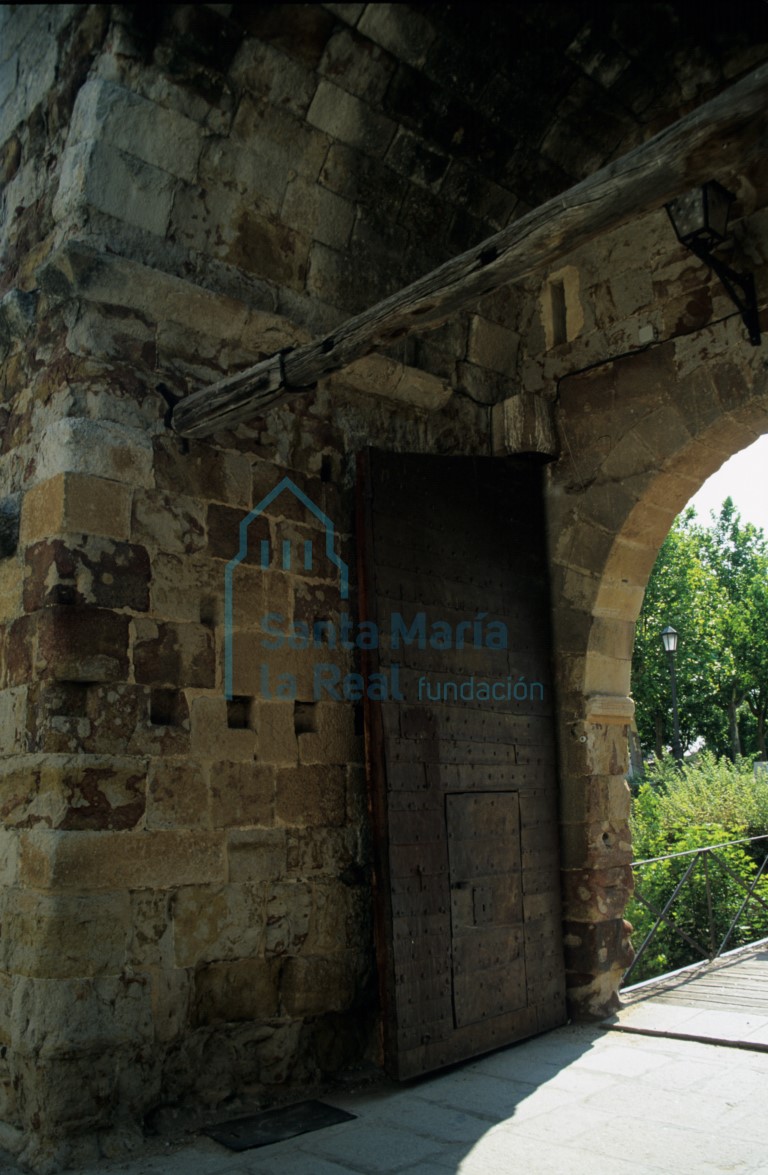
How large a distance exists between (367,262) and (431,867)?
2.62 m

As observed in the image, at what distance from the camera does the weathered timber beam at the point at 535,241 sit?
2.24 metres

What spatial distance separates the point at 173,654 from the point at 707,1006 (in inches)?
117

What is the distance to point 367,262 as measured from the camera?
4.23 meters

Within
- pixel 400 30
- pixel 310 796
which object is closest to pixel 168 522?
pixel 310 796

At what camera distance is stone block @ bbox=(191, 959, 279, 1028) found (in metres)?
3.23

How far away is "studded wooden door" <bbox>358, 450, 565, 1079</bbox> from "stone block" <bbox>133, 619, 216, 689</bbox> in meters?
0.68

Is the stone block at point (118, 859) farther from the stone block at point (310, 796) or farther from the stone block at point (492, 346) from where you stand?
the stone block at point (492, 346)

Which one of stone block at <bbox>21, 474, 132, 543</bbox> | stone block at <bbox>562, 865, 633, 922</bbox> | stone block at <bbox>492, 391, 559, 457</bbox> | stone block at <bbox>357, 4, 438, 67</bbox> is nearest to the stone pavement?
stone block at <bbox>562, 865, 633, 922</bbox>

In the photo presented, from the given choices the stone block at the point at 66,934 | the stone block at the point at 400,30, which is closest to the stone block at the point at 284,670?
the stone block at the point at 66,934

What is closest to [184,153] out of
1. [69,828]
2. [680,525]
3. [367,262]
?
[367,262]

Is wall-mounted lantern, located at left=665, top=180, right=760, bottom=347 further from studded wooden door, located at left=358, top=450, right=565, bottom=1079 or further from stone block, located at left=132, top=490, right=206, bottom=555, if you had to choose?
stone block, located at left=132, top=490, right=206, bottom=555

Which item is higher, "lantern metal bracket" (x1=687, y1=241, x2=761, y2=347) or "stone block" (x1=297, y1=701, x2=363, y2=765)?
"lantern metal bracket" (x1=687, y1=241, x2=761, y2=347)

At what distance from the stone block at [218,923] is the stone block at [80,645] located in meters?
0.81

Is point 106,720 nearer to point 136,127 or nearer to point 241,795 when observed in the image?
point 241,795
